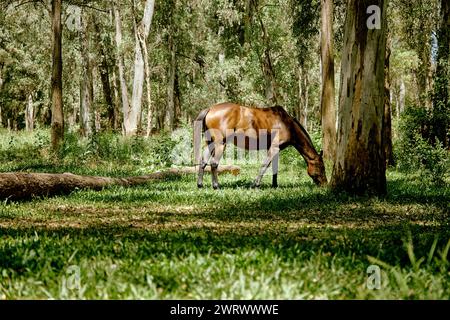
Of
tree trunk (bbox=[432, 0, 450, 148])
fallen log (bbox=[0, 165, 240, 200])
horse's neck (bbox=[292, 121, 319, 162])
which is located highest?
tree trunk (bbox=[432, 0, 450, 148])

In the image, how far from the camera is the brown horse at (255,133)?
1270cm

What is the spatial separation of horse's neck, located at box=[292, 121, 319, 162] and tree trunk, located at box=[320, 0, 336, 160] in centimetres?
491

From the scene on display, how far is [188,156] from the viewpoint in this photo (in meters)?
21.4

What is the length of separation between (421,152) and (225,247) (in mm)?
10132

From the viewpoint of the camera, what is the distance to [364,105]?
32.5ft

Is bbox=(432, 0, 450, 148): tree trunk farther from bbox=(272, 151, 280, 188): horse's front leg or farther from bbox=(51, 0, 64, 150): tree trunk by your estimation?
bbox=(51, 0, 64, 150): tree trunk

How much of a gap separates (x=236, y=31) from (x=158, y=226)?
94.2ft

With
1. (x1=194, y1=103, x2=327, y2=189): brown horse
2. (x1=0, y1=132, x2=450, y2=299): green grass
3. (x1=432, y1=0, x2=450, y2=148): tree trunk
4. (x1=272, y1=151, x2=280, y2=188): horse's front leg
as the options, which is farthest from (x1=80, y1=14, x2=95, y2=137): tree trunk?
(x1=0, y1=132, x2=450, y2=299): green grass

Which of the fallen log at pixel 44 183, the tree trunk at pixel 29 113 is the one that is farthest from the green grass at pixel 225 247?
the tree trunk at pixel 29 113

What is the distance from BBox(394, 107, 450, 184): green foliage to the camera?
12500 millimetres

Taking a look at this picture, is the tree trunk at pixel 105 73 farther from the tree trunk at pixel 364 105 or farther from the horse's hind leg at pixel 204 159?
the tree trunk at pixel 364 105

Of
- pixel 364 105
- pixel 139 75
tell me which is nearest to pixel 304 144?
pixel 364 105

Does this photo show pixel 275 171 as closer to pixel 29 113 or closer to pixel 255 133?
pixel 255 133
